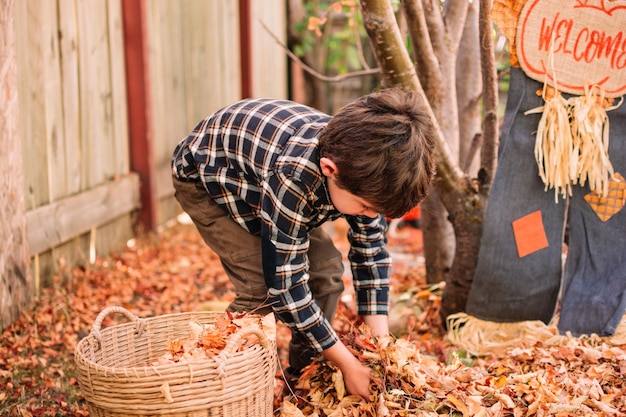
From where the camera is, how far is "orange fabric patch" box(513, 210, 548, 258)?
295 cm

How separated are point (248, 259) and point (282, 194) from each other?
43cm

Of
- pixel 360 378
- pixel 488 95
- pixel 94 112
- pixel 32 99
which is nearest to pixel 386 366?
pixel 360 378

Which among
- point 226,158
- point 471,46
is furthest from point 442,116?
point 226,158

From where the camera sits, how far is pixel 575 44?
2.79m

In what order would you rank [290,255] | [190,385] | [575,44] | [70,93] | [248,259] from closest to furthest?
[190,385] < [290,255] < [248,259] < [575,44] < [70,93]

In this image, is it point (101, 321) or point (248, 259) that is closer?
point (101, 321)

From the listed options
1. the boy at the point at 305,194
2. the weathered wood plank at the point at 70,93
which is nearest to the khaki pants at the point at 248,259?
the boy at the point at 305,194

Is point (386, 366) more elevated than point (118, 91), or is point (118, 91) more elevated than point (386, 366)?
point (118, 91)

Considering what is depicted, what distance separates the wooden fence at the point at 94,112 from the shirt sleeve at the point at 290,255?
1.44m

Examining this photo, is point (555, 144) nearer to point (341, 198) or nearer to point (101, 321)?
point (341, 198)

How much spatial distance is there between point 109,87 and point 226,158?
2379 millimetres

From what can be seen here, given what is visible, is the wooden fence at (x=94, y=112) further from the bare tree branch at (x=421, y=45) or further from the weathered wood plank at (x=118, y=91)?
the bare tree branch at (x=421, y=45)

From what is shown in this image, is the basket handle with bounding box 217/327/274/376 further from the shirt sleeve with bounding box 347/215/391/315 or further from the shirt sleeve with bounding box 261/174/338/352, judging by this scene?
the shirt sleeve with bounding box 347/215/391/315

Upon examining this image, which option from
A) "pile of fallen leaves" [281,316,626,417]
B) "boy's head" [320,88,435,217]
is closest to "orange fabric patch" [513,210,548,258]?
"pile of fallen leaves" [281,316,626,417]
